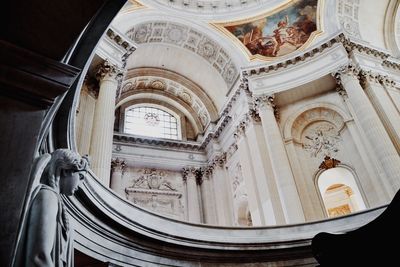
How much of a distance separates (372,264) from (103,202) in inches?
162

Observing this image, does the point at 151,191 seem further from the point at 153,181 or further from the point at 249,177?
the point at 249,177

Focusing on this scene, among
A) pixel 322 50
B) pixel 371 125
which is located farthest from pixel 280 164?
pixel 322 50

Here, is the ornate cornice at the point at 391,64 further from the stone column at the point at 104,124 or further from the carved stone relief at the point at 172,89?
the stone column at the point at 104,124

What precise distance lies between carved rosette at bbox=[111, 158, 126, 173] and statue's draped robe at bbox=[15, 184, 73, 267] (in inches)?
458

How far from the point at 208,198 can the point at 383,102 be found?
7.68 metres

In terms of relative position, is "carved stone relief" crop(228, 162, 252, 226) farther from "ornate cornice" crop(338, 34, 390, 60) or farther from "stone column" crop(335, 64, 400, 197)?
"ornate cornice" crop(338, 34, 390, 60)

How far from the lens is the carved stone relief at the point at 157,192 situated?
14.4 m

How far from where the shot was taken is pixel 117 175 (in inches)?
565

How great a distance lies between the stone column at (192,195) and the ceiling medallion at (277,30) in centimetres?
568

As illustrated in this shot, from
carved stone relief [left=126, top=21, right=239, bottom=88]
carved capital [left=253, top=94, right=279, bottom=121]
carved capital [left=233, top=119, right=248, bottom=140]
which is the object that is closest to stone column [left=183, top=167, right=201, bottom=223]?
carved capital [left=233, top=119, right=248, bottom=140]

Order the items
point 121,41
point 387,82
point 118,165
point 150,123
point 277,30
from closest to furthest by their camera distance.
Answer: point 121,41 < point 387,82 < point 118,165 < point 277,30 < point 150,123

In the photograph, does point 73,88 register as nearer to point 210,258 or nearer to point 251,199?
point 210,258

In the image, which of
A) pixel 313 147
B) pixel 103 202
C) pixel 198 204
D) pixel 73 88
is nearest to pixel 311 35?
pixel 313 147

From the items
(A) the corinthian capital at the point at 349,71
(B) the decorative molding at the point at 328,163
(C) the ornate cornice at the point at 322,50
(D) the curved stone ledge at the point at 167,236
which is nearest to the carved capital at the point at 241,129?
(C) the ornate cornice at the point at 322,50
